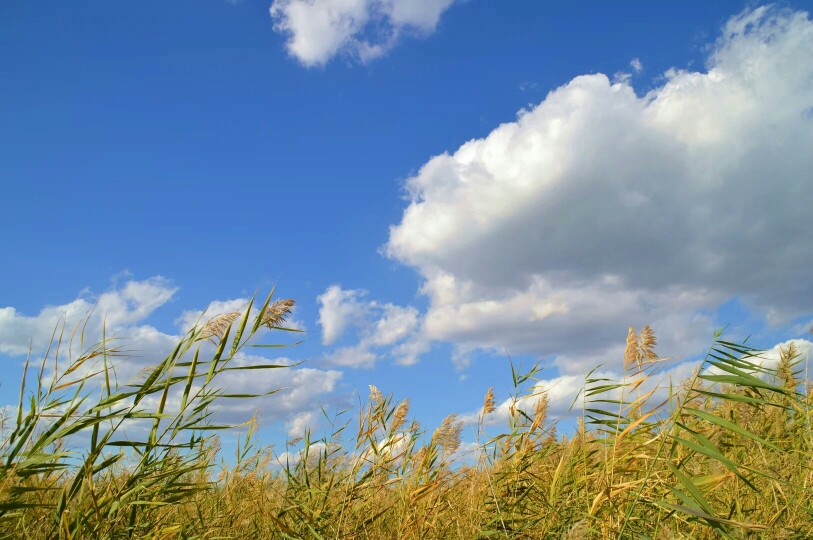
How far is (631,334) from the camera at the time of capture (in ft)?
13.0

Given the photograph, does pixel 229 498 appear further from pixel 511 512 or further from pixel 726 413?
pixel 726 413

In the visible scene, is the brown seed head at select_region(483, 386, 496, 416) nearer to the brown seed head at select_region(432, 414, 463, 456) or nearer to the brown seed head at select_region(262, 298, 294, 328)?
the brown seed head at select_region(432, 414, 463, 456)

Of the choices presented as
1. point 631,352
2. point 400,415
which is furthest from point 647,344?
point 400,415

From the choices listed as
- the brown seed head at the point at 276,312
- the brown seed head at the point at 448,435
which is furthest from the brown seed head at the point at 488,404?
the brown seed head at the point at 276,312

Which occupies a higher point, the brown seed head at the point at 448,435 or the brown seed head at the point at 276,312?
the brown seed head at the point at 276,312

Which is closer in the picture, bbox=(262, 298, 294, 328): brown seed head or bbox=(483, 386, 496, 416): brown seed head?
bbox=(262, 298, 294, 328): brown seed head

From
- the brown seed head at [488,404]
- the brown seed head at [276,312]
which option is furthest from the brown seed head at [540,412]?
the brown seed head at [276,312]

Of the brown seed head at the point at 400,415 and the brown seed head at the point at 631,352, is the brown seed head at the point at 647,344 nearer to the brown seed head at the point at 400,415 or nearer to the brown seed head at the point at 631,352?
the brown seed head at the point at 631,352

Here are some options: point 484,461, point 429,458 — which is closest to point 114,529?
point 429,458

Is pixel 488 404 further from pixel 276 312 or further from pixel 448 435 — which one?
pixel 276 312

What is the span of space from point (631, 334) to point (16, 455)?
11.5ft

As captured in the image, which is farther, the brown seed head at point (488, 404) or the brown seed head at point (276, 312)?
the brown seed head at point (488, 404)

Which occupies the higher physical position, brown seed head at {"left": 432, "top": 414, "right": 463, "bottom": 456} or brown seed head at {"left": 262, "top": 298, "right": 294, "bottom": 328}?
brown seed head at {"left": 262, "top": 298, "right": 294, "bottom": 328}

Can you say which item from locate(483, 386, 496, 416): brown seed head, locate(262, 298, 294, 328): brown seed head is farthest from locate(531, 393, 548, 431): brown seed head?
locate(262, 298, 294, 328): brown seed head
